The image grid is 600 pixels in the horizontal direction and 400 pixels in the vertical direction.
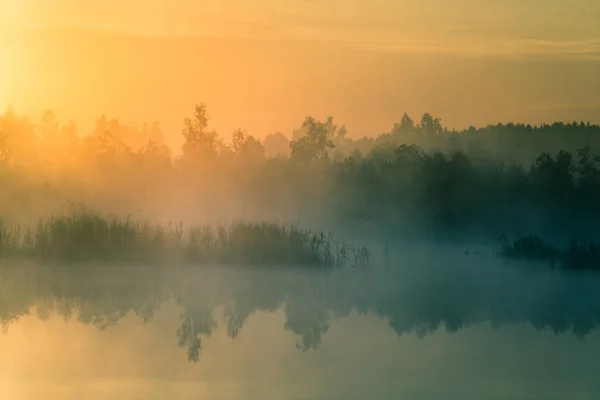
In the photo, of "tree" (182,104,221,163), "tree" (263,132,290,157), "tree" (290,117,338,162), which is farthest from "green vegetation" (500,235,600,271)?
"tree" (182,104,221,163)

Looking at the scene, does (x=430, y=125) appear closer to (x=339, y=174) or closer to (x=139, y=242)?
(x=339, y=174)

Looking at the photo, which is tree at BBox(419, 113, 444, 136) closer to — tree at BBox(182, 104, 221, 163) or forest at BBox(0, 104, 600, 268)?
forest at BBox(0, 104, 600, 268)

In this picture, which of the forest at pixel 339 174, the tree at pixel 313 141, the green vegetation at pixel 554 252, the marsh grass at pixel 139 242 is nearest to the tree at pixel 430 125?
the forest at pixel 339 174

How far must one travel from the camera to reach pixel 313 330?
3.99 m

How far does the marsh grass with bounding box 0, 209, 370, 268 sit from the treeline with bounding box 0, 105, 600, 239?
0.33ft

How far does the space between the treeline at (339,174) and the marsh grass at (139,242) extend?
10cm

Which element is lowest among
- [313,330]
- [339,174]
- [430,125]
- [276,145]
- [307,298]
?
[313,330]

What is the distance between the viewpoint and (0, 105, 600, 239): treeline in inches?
191

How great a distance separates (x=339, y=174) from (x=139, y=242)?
1235mm

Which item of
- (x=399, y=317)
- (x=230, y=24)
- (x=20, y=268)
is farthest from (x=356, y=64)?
(x=20, y=268)

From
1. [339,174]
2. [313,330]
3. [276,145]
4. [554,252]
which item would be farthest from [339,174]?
[554,252]

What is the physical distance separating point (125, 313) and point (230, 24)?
5.86 feet

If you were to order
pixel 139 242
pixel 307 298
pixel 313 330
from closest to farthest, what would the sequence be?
1. pixel 313 330
2. pixel 307 298
3. pixel 139 242

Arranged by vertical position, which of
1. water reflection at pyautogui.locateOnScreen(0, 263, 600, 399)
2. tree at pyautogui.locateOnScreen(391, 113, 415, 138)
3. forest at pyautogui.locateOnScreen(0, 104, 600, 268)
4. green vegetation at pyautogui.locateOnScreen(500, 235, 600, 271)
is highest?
tree at pyautogui.locateOnScreen(391, 113, 415, 138)
